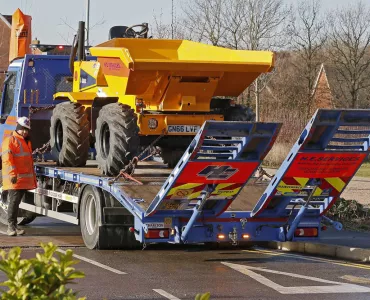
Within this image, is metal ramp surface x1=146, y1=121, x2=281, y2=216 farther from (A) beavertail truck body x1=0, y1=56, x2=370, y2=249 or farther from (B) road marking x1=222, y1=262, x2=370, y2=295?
(B) road marking x1=222, y1=262, x2=370, y2=295

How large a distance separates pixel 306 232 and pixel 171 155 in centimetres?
336

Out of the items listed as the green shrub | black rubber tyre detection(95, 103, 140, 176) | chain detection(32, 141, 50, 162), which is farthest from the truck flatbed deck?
the green shrub

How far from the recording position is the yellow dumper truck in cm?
1274

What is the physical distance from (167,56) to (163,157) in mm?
1822

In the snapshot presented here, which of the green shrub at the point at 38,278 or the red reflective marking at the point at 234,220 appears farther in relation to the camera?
the red reflective marking at the point at 234,220

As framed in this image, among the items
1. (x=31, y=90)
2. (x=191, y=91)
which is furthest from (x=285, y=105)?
(x=191, y=91)

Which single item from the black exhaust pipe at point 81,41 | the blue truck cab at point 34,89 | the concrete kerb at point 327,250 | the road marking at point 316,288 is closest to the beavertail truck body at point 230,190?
the concrete kerb at point 327,250

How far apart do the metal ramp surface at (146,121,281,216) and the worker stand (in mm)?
3846

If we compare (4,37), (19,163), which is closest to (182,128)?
(19,163)

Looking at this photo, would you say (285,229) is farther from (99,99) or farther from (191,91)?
(99,99)

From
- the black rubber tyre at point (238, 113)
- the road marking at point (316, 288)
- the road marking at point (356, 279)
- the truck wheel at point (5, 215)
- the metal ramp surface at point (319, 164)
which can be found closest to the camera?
the road marking at point (316, 288)

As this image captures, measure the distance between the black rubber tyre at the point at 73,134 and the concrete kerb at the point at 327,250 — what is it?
3.18m

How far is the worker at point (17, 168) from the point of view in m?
14.6

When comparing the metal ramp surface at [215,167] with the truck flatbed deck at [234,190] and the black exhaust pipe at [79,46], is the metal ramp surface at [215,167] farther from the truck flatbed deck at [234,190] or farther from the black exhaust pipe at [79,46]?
the black exhaust pipe at [79,46]
